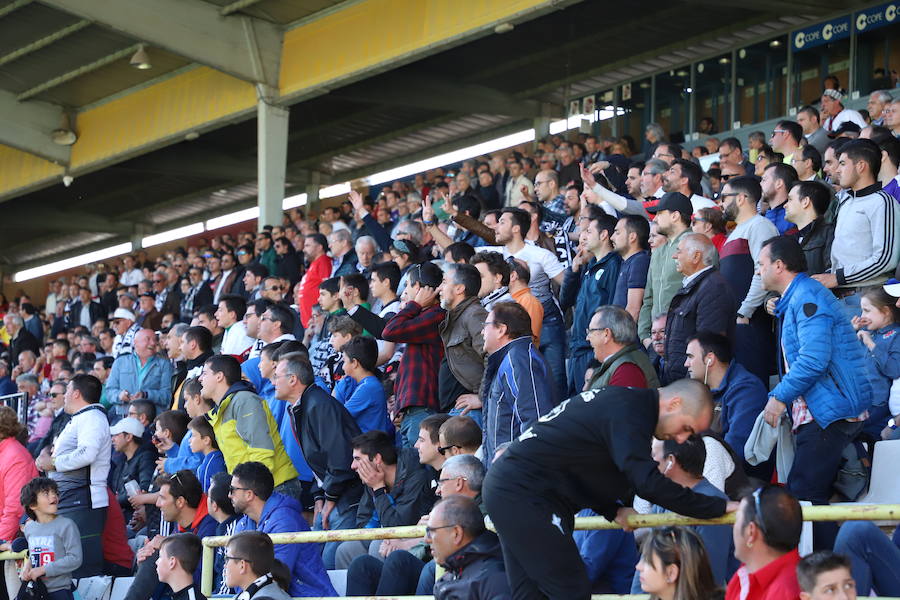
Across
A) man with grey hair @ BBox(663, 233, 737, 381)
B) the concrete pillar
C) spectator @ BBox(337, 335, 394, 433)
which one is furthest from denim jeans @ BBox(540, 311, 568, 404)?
the concrete pillar

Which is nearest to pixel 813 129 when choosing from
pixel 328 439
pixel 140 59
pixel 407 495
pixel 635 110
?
pixel 328 439

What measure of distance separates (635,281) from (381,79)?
1262 centimetres

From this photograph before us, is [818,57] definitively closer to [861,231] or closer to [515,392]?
[861,231]

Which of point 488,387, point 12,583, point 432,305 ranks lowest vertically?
point 12,583

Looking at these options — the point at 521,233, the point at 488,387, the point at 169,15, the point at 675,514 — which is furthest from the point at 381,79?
the point at 675,514

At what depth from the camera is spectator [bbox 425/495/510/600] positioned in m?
4.82

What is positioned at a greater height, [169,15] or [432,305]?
[169,15]

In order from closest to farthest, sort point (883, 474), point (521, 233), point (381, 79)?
point (883, 474)
point (521, 233)
point (381, 79)

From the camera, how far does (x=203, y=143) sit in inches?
948

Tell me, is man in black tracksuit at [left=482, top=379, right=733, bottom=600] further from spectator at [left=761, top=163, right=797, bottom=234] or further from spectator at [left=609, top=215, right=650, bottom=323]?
spectator at [left=761, top=163, right=797, bottom=234]

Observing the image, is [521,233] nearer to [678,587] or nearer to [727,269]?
[727,269]

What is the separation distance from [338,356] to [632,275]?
8.06ft

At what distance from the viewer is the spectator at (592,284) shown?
26.2 feet

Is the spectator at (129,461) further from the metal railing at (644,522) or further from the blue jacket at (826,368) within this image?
the blue jacket at (826,368)
